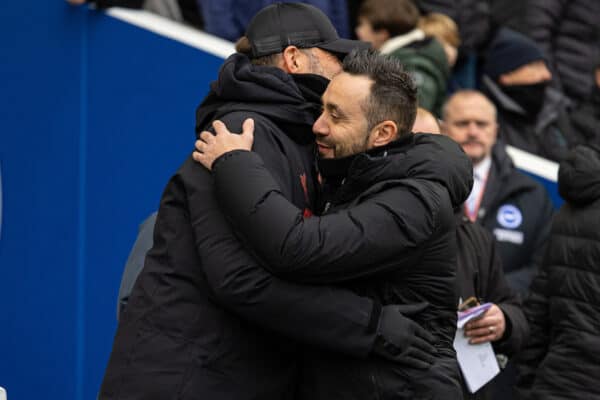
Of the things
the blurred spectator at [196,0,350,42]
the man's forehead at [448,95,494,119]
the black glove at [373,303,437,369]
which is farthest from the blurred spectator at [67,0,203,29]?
the black glove at [373,303,437,369]

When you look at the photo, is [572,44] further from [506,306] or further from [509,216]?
[506,306]

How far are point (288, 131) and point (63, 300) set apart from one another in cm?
240

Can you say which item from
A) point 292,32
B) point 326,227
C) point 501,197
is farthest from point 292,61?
point 501,197

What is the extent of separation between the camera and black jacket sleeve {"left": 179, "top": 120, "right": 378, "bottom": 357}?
281cm

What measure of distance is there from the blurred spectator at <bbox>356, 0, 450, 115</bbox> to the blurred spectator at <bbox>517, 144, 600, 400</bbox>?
174cm

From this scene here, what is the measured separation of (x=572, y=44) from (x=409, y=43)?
172cm

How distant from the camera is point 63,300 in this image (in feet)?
16.9

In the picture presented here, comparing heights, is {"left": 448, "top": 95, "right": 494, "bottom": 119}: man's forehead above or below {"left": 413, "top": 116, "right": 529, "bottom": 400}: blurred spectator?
above

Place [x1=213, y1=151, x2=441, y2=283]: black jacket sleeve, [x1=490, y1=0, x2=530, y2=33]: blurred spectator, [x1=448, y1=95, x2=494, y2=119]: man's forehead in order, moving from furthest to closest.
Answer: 1. [x1=490, y1=0, x2=530, y2=33]: blurred spectator
2. [x1=448, y1=95, x2=494, y2=119]: man's forehead
3. [x1=213, y1=151, x2=441, y2=283]: black jacket sleeve

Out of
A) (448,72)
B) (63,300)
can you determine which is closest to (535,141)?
(448,72)

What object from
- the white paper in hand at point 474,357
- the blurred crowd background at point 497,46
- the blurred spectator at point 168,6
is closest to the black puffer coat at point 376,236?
the white paper in hand at point 474,357

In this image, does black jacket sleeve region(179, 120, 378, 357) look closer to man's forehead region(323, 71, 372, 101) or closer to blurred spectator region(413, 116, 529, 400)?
man's forehead region(323, 71, 372, 101)

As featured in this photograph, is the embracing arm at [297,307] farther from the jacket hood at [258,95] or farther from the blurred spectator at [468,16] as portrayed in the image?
the blurred spectator at [468,16]

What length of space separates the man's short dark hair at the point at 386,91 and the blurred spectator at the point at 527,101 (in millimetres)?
3397
